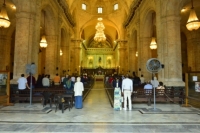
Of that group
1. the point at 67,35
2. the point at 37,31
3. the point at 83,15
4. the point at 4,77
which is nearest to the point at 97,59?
the point at 83,15

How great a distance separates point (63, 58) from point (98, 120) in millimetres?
17522

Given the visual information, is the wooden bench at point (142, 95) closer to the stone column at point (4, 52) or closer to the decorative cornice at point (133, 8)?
the decorative cornice at point (133, 8)

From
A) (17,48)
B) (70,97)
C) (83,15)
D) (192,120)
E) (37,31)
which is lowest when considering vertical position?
(192,120)

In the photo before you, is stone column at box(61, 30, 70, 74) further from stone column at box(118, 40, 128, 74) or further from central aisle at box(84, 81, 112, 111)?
stone column at box(118, 40, 128, 74)

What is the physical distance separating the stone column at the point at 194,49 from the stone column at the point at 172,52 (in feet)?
31.7

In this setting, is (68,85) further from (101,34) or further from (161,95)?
(101,34)

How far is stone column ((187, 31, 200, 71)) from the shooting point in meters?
18.6

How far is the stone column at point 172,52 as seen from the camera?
10.6 meters

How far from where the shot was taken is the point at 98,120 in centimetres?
574

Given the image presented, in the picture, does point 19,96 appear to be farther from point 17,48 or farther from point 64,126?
point 64,126

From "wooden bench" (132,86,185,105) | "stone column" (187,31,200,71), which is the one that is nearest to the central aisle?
"wooden bench" (132,86,185,105)

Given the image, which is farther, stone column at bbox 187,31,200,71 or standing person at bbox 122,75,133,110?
stone column at bbox 187,31,200,71

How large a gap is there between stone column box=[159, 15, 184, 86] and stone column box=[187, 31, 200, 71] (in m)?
9.65

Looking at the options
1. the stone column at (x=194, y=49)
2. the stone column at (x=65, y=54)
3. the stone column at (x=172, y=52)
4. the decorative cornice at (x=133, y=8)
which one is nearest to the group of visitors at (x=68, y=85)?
the stone column at (x=172, y=52)
